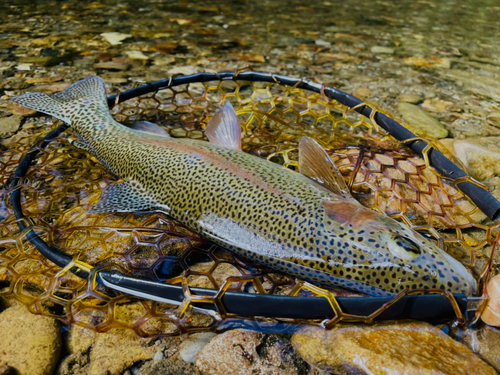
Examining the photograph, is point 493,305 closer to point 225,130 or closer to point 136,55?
point 225,130

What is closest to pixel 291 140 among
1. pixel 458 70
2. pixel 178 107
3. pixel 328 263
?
pixel 178 107

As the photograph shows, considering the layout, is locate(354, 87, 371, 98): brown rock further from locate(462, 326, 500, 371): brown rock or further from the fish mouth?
locate(462, 326, 500, 371): brown rock

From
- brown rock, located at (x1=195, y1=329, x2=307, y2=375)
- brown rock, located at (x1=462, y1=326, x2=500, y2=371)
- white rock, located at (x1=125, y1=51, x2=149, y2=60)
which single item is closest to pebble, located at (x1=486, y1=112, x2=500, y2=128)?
brown rock, located at (x1=462, y1=326, x2=500, y2=371)

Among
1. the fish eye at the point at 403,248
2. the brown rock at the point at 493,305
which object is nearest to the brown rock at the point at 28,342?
the fish eye at the point at 403,248

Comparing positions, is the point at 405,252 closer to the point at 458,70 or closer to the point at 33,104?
the point at 33,104

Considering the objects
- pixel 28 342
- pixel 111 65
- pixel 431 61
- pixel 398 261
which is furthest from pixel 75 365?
pixel 431 61
